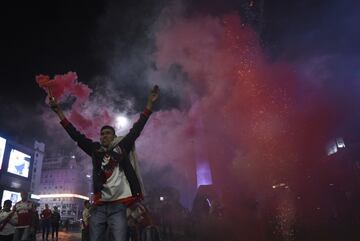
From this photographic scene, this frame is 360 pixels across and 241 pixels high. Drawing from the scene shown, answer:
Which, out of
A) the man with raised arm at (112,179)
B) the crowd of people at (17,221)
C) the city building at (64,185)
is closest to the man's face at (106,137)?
the man with raised arm at (112,179)

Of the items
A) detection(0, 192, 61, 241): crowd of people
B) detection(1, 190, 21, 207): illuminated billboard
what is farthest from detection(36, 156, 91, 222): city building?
detection(0, 192, 61, 241): crowd of people

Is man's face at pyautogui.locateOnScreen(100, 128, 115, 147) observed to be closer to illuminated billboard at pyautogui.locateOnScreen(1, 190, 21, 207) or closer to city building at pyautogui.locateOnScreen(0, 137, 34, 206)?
city building at pyautogui.locateOnScreen(0, 137, 34, 206)

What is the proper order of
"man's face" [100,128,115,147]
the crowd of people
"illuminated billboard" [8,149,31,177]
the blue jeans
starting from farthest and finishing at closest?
1. "illuminated billboard" [8,149,31,177]
2. the crowd of people
3. "man's face" [100,128,115,147]
4. the blue jeans

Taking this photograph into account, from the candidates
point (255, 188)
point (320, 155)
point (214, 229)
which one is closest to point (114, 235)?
point (214, 229)

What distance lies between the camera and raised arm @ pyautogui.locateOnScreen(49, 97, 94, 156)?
138 inches

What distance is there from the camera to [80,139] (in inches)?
140

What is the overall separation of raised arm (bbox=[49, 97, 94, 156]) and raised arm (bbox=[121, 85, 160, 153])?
0.45m

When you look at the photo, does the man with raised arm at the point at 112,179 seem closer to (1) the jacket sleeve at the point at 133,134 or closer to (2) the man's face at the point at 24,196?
(1) the jacket sleeve at the point at 133,134

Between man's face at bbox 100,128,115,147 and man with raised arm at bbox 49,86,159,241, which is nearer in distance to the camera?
man with raised arm at bbox 49,86,159,241

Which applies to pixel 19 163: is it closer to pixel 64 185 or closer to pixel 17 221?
pixel 17 221

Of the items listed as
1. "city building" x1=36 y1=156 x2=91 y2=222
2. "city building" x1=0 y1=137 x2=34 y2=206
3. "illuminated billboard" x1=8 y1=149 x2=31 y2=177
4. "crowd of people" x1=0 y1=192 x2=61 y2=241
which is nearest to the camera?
"crowd of people" x1=0 y1=192 x2=61 y2=241

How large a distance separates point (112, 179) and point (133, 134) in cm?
61

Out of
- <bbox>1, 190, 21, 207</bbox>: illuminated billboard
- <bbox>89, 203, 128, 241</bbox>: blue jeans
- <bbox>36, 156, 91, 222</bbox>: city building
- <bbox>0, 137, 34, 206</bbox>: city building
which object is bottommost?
<bbox>89, 203, 128, 241</bbox>: blue jeans

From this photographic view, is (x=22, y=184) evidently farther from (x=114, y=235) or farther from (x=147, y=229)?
(x=114, y=235)
